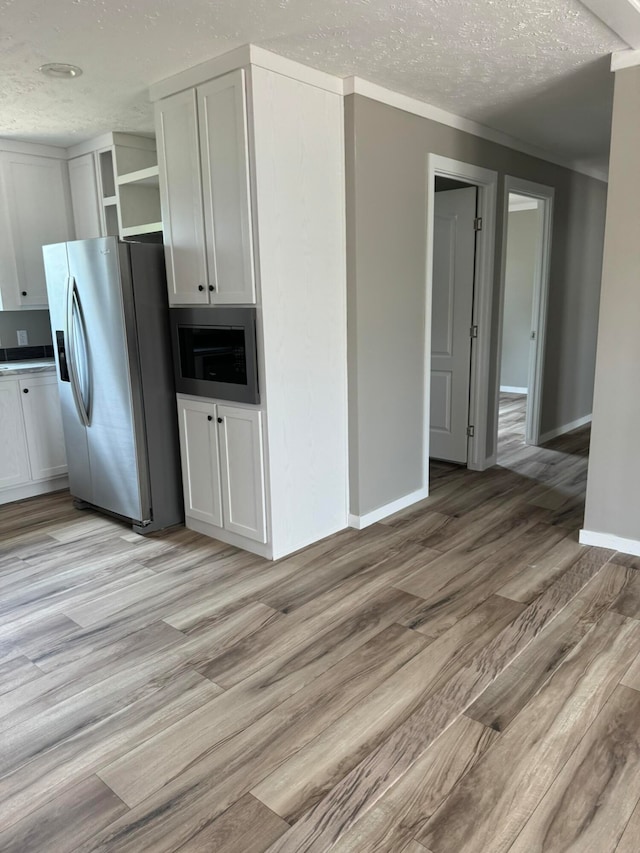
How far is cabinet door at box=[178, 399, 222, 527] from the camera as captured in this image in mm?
3414

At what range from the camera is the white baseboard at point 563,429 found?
553cm

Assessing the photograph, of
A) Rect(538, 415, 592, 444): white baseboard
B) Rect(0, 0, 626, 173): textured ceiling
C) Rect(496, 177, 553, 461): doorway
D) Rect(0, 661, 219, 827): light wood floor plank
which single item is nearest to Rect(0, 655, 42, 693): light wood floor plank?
Rect(0, 661, 219, 827): light wood floor plank

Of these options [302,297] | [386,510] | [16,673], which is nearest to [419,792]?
[16,673]

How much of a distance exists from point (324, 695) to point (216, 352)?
1.84 metres

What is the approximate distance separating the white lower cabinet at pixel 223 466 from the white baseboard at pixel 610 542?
5.78 ft

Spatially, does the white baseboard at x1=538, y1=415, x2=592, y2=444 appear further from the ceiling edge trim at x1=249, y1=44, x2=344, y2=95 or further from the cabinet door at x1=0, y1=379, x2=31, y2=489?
the cabinet door at x1=0, y1=379, x2=31, y2=489

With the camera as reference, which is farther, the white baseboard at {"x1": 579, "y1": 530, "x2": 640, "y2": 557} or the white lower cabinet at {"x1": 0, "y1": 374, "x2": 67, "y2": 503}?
the white lower cabinet at {"x1": 0, "y1": 374, "x2": 67, "y2": 503}

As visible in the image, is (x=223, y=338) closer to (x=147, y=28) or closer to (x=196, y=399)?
(x=196, y=399)

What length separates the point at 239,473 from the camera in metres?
3.29

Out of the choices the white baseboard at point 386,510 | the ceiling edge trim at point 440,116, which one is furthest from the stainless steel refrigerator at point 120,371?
the ceiling edge trim at point 440,116

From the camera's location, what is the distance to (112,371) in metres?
3.53

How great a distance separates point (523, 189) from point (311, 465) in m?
2.84

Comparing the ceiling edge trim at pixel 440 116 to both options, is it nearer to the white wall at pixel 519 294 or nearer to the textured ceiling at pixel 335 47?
the textured ceiling at pixel 335 47

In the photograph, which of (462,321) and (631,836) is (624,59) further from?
(631,836)
